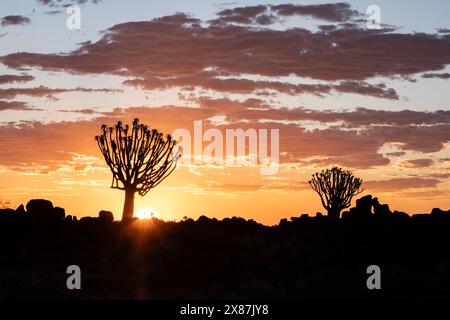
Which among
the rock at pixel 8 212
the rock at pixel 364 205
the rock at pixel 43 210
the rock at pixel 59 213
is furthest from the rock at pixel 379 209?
the rock at pixel 8 212

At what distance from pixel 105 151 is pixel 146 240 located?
11.2m

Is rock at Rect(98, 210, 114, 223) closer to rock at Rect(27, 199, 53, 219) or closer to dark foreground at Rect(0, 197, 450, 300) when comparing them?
dark foreground at Rect(0, 197, 450, 300)

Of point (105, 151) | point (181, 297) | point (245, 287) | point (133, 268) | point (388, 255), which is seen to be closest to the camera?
point (181, 297)

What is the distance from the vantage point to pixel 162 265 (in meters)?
20.1

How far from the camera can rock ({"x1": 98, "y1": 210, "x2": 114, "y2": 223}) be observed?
81.0 ft

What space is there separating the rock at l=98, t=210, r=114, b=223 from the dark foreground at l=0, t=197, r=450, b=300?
3.4 inches

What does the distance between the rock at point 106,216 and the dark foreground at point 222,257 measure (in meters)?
0.09

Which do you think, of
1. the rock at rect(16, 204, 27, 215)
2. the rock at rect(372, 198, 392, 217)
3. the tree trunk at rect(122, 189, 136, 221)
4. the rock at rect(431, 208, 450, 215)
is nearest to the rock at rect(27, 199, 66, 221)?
the rock at rect(16, 204, 27, 215)

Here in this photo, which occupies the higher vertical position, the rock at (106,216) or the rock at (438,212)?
the rock at (438,212)

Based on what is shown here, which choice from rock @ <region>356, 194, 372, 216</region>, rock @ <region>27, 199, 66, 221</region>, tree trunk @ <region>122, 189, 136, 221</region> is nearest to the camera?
rock @ <region>27, 199, 66, 221</region>

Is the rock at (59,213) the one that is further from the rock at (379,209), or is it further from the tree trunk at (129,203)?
the rock at (379,209)

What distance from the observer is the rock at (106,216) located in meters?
24.7
